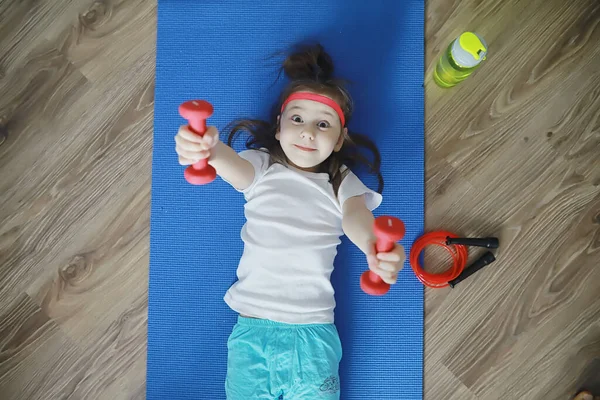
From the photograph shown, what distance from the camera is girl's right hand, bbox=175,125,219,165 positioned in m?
0.73

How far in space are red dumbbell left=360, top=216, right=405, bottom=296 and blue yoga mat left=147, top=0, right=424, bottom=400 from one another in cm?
30

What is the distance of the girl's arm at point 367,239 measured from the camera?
0.75m

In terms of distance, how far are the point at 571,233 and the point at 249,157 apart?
783mm

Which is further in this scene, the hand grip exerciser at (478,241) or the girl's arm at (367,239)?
the hand grip exerciser at (478,241)

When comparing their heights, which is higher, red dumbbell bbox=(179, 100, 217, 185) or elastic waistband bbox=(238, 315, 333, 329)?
red dumbbell bbox=(179, 100, 217, 185)

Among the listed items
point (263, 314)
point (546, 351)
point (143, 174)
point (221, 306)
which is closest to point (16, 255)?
point (143, 174)

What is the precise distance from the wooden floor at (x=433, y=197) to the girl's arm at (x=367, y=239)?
0.86 ft

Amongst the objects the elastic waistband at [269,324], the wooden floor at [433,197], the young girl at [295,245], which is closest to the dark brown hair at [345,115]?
the young girl at [295,245]

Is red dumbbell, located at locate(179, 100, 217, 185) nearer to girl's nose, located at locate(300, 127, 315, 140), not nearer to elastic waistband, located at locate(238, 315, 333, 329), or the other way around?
girl's nose, located at locate(300, 127, 315, 140)

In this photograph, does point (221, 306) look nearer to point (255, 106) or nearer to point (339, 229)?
point (339, 229)

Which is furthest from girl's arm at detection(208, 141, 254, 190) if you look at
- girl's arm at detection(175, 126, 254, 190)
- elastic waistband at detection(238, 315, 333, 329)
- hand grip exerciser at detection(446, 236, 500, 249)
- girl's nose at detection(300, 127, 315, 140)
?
hand grip exerciser at detection(446, 236, 500, 249)

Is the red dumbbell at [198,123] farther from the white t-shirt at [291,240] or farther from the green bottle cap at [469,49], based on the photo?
the green bottle cap at [469,49]

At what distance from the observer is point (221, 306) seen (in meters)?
1.08

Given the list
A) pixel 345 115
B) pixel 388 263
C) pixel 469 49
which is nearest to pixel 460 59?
pixel 469 49
